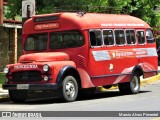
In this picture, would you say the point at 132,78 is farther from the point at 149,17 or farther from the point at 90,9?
the point at 149,17

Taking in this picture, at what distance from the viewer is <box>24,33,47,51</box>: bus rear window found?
16844 millimetres

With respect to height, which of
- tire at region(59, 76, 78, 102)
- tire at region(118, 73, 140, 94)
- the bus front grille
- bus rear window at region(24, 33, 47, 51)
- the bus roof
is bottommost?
tire at region(118, 73, 140, 94)

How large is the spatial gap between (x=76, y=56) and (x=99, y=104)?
6.47 feet

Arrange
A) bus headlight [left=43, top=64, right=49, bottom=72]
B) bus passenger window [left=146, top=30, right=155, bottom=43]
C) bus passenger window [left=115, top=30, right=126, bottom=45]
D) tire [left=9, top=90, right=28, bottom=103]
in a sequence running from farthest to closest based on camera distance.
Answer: bus passenger window [left=146, top=30, right=155, bottom=43]
bus passenger window [left=115, top=30, right=126, bottom=45]
tire [left=9, top=90, right=28, bottom=103]
bus headlight [left=43, top=64, right=49, bottom=72]

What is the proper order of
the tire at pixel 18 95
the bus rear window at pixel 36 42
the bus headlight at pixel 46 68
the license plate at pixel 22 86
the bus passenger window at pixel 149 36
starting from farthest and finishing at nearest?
1. the bus passenger window at pixel 149 36
2. the bus rear window at pixel 36 42
3. the tire at pixel 18 95
4. the license plate at pixel 22 86
5. the bus headlight at pixel 46 68

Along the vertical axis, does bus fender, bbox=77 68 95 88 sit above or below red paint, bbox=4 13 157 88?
below

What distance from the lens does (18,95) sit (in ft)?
53.4

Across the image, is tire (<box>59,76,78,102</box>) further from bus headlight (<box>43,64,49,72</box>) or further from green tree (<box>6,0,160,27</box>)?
green tree (<box>6,0,160,27</box>)

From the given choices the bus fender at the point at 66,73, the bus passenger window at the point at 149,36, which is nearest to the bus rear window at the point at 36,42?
the bus fender at the point at 66,73

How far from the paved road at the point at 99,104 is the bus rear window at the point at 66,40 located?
1747 millimetres

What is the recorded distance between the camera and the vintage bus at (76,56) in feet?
50.6

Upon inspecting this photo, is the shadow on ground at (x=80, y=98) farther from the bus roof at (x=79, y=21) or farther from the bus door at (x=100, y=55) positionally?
the bus roof at (x=79, y=21)

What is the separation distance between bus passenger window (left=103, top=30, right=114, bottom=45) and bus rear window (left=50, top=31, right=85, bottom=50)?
3.68 feet

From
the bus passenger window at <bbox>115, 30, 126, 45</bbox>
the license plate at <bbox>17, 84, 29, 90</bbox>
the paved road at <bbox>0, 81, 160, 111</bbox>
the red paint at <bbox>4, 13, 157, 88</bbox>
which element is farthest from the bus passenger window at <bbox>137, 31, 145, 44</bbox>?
the license plate at <bbox>17, 84, 29, 90</bbox>
